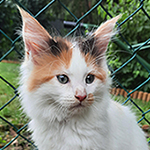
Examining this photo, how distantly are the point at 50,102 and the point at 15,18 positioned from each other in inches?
254

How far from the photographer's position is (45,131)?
129cm

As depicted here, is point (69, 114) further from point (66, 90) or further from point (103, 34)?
point (103, 34)

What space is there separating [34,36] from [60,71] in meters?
0.30

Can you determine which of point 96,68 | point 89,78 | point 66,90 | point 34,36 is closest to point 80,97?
point 66,90

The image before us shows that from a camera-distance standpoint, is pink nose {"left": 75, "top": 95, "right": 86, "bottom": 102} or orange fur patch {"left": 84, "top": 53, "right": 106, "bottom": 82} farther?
orange fur patch {"left": 84, "top": 53, "right": 106, "bottom": 82}

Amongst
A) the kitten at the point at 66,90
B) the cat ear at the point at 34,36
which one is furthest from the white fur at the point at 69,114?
the cat ear at the point at 34,36

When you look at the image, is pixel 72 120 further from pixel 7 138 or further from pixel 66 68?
pixel 7 138

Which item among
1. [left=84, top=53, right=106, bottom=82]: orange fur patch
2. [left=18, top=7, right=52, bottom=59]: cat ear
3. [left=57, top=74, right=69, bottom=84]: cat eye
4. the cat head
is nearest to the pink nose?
the cat head

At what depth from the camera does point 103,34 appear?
4.42 feet

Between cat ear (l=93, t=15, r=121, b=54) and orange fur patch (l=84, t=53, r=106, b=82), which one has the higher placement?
cat ear (l=93, t=15, r=121, b=54)

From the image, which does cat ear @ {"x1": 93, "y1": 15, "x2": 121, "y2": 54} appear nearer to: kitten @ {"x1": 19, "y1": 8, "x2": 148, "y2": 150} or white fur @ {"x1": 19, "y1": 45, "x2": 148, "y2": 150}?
kitten @ {"x1": 19, "y1": 8, "x2": 148, "y2": 150}

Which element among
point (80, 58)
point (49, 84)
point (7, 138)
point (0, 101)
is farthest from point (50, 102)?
point (0, 101)

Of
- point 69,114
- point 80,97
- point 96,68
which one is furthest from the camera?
point 96,68

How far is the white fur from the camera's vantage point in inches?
45.9
